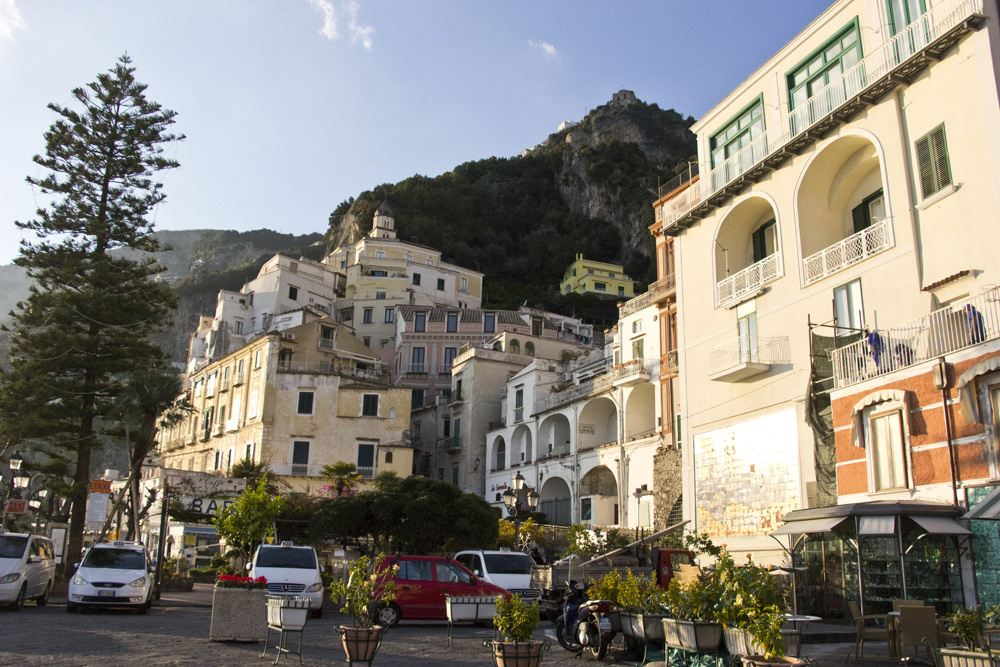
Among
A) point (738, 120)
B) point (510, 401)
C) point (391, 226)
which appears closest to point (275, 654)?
point (738, 120)

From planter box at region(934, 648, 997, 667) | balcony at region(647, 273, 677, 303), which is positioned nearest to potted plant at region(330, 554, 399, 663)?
planter box at region(934, 648, 997, 667)

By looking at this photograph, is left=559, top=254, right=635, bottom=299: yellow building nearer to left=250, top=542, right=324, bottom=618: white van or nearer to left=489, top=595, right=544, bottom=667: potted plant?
left=250, top=542, right=324, bottom=618: white van

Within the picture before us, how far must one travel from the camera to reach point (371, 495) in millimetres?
26141

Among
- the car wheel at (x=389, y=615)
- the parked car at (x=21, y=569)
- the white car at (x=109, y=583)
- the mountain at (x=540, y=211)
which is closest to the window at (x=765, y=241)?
the car wheel at (x=389, y=615)

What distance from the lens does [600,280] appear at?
85.7 meters

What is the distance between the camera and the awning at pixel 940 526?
512 inches

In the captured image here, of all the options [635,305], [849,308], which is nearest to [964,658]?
[849,308]

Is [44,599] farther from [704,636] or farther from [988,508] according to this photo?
[988,508]

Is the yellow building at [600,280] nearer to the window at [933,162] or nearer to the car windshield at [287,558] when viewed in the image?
the window at [933,162]

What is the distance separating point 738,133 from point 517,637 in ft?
60.5

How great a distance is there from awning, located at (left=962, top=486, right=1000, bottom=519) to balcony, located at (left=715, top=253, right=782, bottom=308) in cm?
873

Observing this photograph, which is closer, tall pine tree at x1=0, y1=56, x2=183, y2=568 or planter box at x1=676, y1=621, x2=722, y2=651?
planter box at x1=676, y1=621, x2=722, y2=651

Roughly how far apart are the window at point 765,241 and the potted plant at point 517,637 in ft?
52.8

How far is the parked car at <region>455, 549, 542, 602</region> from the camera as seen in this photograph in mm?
18344
